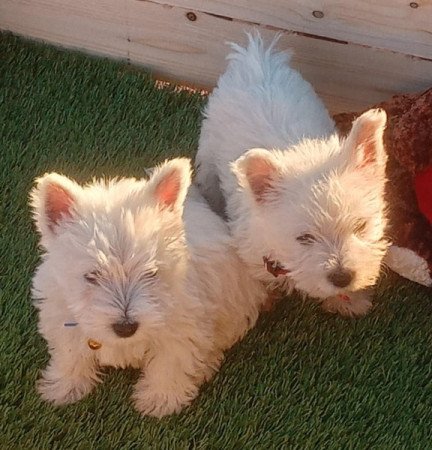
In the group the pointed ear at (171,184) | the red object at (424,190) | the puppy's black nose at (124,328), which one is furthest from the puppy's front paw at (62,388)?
the red object at (424,190)

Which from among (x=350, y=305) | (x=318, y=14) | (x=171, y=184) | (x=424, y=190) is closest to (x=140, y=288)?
(x=171, y=184)

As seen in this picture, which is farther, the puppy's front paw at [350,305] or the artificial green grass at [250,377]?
the puppy's front paw at [350,305]

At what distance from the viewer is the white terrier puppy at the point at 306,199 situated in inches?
67.6

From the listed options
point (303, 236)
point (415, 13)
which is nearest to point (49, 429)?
point (303, 236)

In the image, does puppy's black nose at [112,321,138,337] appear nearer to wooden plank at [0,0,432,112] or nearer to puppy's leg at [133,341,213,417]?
puppy's leg at [133,341,213,417]

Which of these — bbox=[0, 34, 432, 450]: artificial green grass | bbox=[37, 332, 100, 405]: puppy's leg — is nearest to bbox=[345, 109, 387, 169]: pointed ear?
bbox=[0, 34, 432, 450]: artificial green grass

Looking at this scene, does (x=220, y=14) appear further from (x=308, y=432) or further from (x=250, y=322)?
(x=308, y=432)

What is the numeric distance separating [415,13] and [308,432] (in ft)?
3.82

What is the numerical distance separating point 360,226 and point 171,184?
0.43 m

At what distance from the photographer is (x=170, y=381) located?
1864 millimetres

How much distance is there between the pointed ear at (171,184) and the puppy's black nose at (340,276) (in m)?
Result: 0.36

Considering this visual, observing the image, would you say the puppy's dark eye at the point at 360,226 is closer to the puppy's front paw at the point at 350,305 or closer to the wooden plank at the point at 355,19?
the puppy's front paw at the point at 350,305

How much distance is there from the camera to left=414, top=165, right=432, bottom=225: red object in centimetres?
203

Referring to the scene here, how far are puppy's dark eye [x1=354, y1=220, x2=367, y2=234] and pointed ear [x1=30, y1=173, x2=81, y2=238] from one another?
0.60 m
